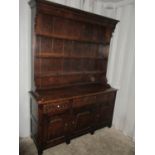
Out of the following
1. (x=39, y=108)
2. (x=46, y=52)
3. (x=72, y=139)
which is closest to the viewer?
(x=39, y=108)

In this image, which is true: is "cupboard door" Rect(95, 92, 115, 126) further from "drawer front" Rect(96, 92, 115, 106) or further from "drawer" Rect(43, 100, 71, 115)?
"drawer" Rect(43, 100, 71, 115)

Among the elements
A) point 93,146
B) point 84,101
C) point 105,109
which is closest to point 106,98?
point 105,109

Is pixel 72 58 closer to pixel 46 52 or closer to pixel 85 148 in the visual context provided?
pixel 46 52

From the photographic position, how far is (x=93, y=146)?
2.31m

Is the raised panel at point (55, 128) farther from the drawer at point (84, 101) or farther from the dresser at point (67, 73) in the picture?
the drawer at point (84, 101)

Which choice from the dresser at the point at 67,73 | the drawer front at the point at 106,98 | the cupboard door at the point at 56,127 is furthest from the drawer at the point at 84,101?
the cupboard door at the point at 56,127

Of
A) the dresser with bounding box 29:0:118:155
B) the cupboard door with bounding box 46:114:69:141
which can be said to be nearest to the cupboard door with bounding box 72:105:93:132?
the dresser with bounding box 29:0:118:155

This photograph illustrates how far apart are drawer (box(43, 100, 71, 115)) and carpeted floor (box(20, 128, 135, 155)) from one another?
643 mm

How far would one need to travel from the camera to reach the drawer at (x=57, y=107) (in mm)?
1899

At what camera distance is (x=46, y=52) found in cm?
218

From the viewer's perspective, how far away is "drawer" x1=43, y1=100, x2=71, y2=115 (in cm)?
190
